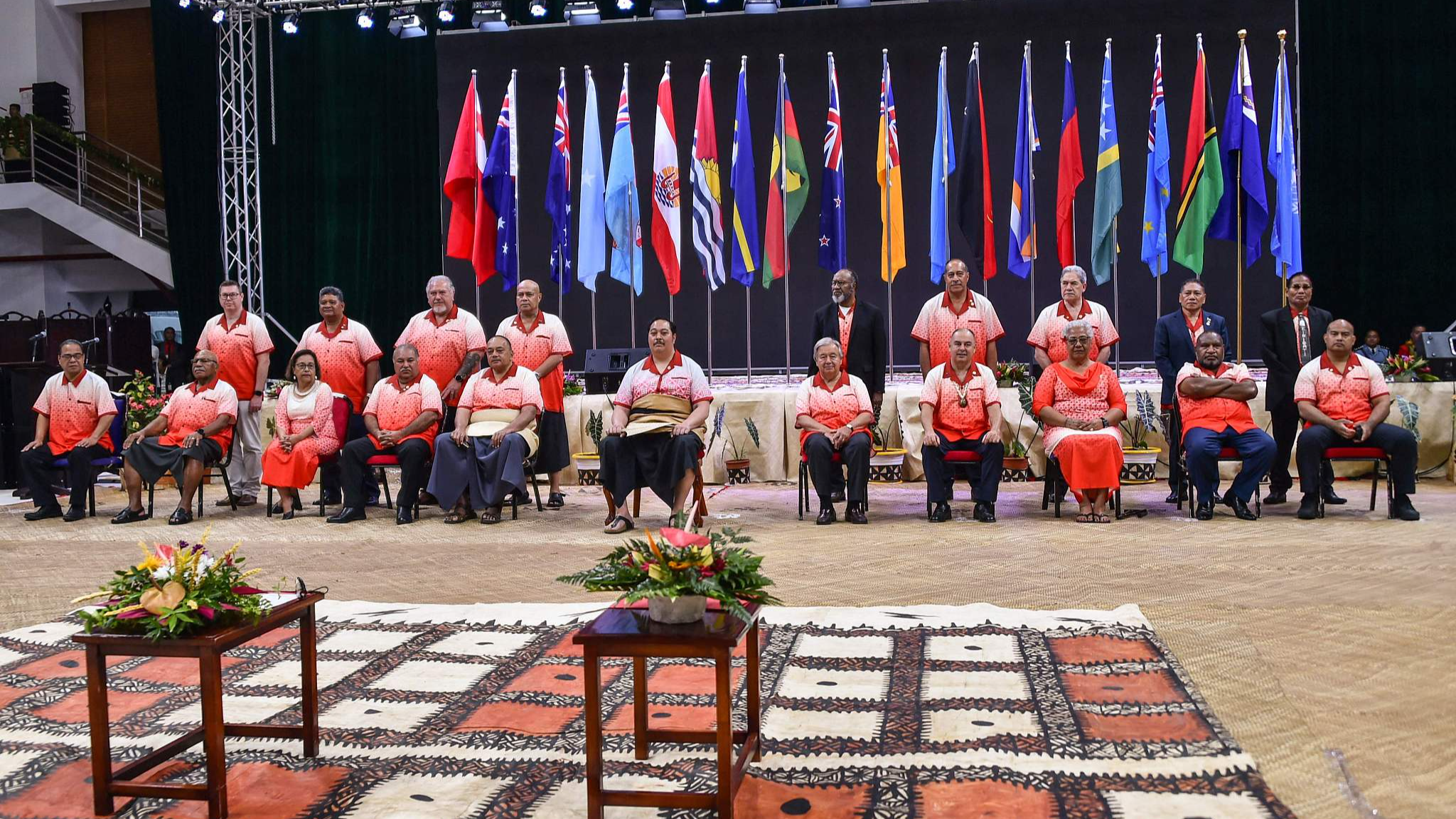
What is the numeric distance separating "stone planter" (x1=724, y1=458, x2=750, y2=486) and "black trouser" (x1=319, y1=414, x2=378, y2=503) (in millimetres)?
2677

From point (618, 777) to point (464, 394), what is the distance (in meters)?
4.86

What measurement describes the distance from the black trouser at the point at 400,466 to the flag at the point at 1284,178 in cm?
654

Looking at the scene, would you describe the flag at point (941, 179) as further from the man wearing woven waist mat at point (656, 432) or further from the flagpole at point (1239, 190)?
the man wearing woven waist mat at point (656, 432)

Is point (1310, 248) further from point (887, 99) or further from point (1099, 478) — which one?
point (1099, 478)

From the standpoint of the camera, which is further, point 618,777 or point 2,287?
point 2,287

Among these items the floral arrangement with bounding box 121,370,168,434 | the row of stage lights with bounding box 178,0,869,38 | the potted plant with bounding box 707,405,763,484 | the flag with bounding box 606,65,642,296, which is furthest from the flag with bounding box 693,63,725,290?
the floral arrangement with bounding box 121,370,168,434

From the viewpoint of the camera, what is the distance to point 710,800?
2.50 meters

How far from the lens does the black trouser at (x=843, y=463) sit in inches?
276

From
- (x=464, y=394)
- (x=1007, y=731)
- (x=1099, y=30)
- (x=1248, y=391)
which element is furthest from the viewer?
(x=1099, y=30)

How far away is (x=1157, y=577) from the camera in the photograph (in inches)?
203

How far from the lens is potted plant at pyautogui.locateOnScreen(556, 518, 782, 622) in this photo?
2.63 m

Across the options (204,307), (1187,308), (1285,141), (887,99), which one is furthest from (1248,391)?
(204,307)

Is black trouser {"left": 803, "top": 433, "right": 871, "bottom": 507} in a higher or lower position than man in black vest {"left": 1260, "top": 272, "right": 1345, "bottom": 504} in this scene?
lower

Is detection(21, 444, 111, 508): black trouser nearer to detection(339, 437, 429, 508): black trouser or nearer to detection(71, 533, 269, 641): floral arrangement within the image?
detection(339, 437, 429, 508): black trouser
